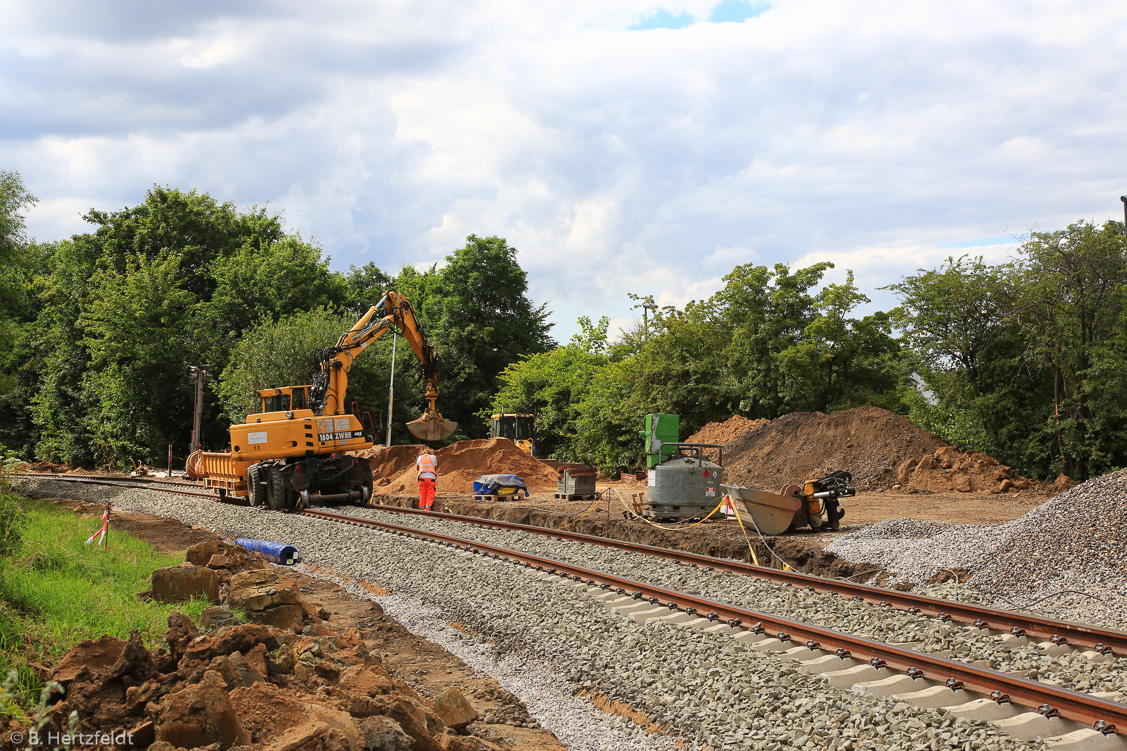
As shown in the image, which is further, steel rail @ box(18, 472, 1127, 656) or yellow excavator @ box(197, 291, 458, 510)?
yellow excavator @ box(197, 291, 458, 510)

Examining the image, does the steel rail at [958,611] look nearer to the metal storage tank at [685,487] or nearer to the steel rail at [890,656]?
the steel rail at [890,656]

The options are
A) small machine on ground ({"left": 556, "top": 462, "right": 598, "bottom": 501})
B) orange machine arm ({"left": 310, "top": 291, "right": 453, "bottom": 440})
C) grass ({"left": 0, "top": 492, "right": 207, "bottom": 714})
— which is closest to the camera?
grass ({"left": 0, "top": 492, "right": 207, "bottom": 714})

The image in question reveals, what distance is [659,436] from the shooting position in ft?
52.7

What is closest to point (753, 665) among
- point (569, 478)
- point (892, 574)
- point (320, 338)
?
point (892, 574)

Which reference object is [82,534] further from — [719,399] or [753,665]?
[719,399]

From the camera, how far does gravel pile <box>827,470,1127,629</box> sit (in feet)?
29.2

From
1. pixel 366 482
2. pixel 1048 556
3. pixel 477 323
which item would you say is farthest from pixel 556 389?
pixel 1048 556

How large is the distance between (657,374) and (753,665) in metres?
27.0

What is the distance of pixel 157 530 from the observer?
16.0 metres

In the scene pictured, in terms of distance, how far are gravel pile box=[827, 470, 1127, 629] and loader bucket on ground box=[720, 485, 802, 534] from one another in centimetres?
162

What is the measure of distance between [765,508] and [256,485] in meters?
12.9

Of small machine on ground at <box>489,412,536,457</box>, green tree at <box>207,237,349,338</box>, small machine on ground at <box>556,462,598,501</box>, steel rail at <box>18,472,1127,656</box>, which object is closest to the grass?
steel rail at <box>18,472,1127,656</box>

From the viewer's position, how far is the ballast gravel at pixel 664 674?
5.03 m

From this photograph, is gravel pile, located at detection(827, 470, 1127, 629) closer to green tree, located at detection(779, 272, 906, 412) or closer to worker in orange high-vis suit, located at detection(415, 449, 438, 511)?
worker in orange high-vis suit, located at detection(415, 449, 438, 511)
